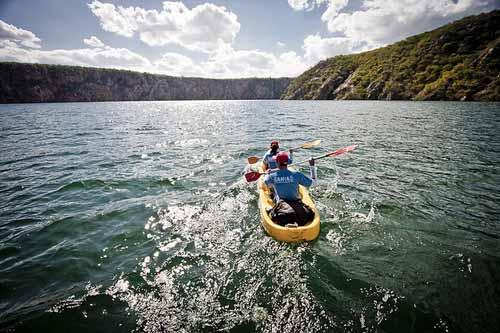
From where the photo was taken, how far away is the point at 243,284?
518cm

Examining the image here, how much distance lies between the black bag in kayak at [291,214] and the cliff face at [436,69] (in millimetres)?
68979

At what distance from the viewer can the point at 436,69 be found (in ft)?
233

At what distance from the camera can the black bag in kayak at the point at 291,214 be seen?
6.64 metres

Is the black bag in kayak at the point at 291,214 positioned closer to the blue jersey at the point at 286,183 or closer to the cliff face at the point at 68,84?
the blue jersey at the point at 286,183

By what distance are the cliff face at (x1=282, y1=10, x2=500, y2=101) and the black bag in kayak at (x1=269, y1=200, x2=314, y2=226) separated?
69.0 m

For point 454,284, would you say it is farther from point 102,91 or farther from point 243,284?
point 102,91

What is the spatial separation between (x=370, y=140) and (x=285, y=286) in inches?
694

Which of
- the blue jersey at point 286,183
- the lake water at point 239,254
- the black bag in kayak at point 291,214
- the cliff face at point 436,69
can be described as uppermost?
the cliff face at point 436,69

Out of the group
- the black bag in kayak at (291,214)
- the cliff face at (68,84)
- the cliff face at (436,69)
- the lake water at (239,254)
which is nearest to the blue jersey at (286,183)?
the black bag in kayak at (291,214)

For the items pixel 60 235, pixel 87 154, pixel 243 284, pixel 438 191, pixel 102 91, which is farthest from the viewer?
pixel 102 91

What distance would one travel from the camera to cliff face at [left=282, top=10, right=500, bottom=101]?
59.1 meters

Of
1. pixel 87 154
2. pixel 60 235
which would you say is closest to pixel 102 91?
pixel 87 154

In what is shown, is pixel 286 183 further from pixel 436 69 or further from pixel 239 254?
pixel 436 69

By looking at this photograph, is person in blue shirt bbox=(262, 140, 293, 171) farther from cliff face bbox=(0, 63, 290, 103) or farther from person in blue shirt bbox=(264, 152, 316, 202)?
cliff face bbox=(0, 63, 290, 103)
